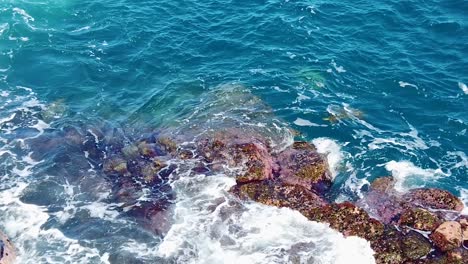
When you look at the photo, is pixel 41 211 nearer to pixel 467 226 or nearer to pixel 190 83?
pixel 190 83

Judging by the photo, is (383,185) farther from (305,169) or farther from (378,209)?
(305,169)

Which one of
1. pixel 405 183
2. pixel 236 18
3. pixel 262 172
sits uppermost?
pixel 236 18

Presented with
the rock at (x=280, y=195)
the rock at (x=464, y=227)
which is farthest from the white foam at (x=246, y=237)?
the rock at (x=464, y=227)

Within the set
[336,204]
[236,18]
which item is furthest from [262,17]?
[336,204]

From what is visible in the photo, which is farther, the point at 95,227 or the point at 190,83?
the point at 190,83

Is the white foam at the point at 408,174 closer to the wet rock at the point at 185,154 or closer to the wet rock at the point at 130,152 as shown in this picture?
→ the wet rock at the point at 185,154

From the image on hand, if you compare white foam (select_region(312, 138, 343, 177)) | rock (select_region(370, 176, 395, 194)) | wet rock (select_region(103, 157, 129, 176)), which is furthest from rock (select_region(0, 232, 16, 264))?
rock (select_region(370, 176, 395, 194))

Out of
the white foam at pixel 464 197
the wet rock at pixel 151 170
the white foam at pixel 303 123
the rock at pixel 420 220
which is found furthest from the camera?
the white foam at pixel 303 123
